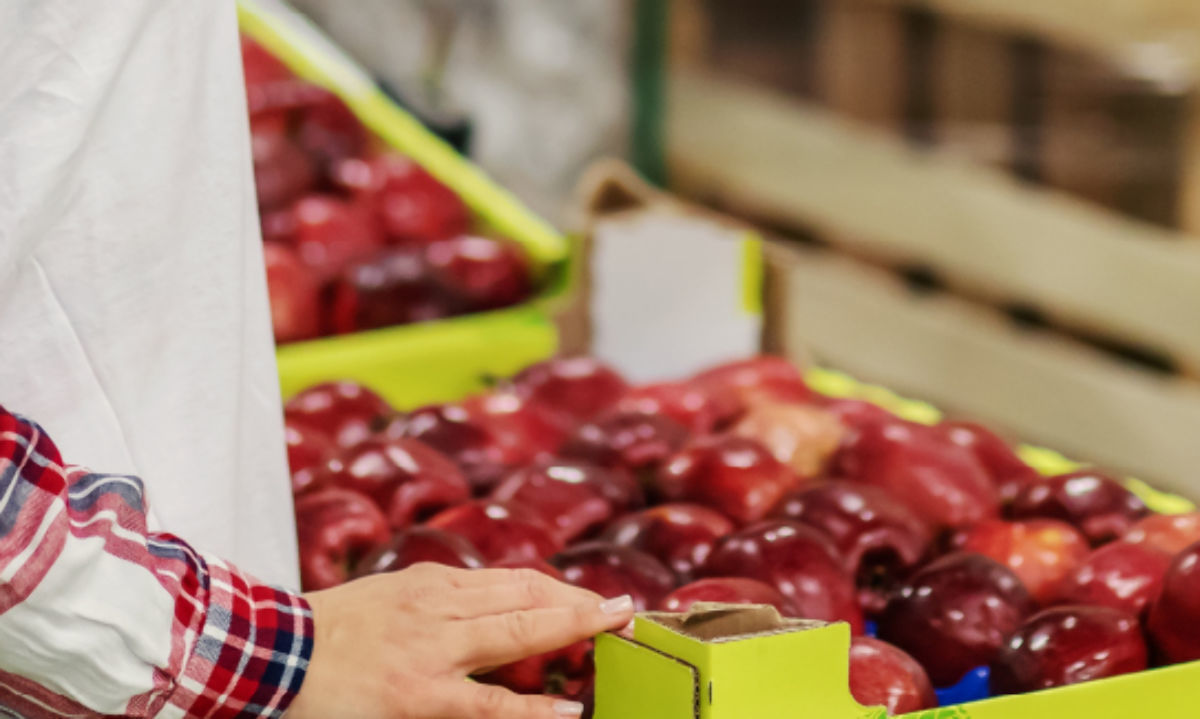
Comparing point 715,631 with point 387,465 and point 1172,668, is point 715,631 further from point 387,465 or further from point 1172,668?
point 387,465

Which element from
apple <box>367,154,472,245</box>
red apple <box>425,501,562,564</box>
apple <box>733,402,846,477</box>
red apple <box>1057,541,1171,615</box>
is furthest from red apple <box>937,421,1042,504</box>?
apple <box>367,154,472,245</box>

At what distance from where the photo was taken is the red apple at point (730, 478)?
49.6 inches

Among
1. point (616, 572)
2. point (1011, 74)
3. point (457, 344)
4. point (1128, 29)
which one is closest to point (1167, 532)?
point (616, 572)

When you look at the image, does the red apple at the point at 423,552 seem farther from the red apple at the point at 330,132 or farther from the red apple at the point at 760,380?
the red apple at the point at 330,132

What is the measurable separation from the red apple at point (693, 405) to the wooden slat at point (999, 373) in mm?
1598

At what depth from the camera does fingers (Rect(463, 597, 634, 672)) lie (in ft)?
2.78

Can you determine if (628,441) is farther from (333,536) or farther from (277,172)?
(277,172)

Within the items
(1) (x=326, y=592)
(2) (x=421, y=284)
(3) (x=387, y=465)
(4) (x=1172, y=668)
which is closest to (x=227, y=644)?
(1) (x=326, y=592)

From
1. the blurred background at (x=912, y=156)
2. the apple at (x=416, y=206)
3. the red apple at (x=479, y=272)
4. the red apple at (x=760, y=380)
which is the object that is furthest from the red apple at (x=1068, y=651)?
the apple at (x=416, y=206)

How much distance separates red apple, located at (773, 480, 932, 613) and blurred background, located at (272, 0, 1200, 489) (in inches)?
27.1

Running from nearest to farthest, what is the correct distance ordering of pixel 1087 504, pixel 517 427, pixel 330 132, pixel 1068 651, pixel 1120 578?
pixel 1068 651 < pixel 1120 578 < pixel 1087 504 < pixel 517 427 < pixel 330 132

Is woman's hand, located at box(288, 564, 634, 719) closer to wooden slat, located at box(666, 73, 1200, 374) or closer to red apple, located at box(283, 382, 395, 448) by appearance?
red apple, located at box(283, 382, 395, 448)

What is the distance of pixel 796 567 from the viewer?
1.07 meters

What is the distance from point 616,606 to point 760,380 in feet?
2.47
